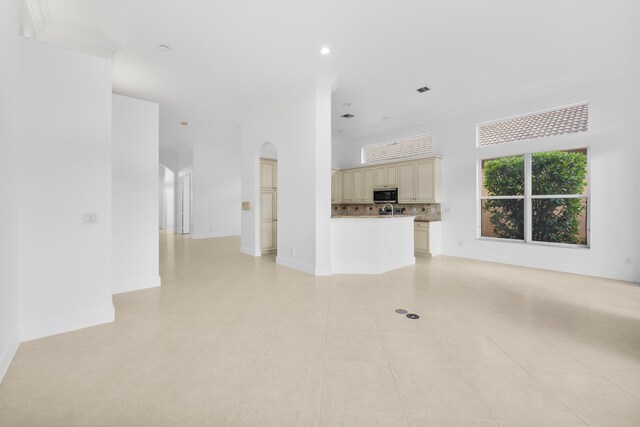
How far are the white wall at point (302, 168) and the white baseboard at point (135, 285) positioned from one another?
7.18 ft

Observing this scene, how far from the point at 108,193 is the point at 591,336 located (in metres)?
4.83

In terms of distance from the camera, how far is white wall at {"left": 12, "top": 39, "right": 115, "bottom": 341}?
8.21 feet

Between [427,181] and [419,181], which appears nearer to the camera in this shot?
[427,181]

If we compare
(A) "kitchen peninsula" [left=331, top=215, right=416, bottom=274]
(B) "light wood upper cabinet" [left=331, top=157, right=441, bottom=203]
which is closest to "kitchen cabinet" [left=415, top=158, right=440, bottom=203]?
(B) "light wood upper cabinet" [left=331, top=157, right=441, bottom=203]

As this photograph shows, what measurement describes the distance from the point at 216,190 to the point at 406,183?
255 inches

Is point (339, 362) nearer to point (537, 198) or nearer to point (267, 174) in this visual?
point (267, 174)

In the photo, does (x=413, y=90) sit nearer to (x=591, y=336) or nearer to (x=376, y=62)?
(x=376, y=62)

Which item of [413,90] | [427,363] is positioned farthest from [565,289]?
[413,90]

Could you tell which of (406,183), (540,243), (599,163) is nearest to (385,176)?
(406,183)

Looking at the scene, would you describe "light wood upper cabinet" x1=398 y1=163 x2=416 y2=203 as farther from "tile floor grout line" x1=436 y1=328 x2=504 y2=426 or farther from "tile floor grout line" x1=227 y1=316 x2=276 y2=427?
"tile floor grout line" x1=227 y1=316 x2=276 y2=427

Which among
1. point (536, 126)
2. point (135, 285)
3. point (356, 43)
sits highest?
point (356, 43)

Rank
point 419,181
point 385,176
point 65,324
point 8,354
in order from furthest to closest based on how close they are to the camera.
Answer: point 385,176 < point 419,181 < point 65,324 < point 8,354

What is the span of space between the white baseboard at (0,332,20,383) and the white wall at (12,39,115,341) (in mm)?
157

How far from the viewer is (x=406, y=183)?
7.16 metres
